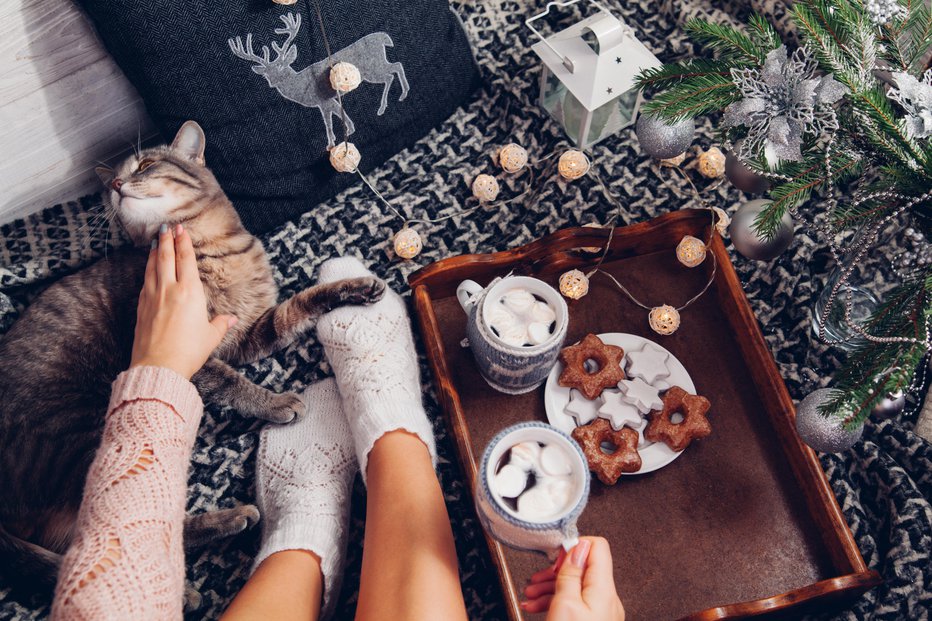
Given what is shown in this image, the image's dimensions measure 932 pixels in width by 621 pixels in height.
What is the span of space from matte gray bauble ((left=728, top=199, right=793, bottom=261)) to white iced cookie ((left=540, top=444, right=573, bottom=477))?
44 cm

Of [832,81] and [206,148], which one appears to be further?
[206,148]

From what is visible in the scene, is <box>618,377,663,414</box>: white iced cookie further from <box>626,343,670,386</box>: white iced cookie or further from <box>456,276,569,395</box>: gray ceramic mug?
<box>456,276,569,395</box>: gray ceramic mug

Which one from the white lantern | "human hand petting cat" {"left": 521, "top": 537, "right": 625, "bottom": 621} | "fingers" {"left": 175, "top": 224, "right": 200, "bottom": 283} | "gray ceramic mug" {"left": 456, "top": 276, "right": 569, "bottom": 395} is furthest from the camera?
the white lantern

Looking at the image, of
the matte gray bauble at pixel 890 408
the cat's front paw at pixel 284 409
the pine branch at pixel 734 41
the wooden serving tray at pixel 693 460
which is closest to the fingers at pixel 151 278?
the cat's front paw at pixel 284 409

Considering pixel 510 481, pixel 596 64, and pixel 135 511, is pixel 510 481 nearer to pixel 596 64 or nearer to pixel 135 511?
pixel 135 511

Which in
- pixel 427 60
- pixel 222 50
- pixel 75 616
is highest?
pixel 222 50

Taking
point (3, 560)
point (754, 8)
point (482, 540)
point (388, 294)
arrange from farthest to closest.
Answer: point (754, 8)
point (388, 294)
point (482, 540)
point (3, 560)

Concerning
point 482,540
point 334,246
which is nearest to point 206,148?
point 334,246

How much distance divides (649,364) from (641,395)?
0.05 metres

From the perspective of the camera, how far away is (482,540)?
102cm

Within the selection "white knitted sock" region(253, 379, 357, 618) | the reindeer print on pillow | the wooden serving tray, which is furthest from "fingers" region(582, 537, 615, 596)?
the reindeer print on pillow

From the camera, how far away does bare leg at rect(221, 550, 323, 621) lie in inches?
33.8

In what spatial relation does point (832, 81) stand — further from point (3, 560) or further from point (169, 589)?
point (3, 560)

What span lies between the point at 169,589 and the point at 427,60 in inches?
36.3
